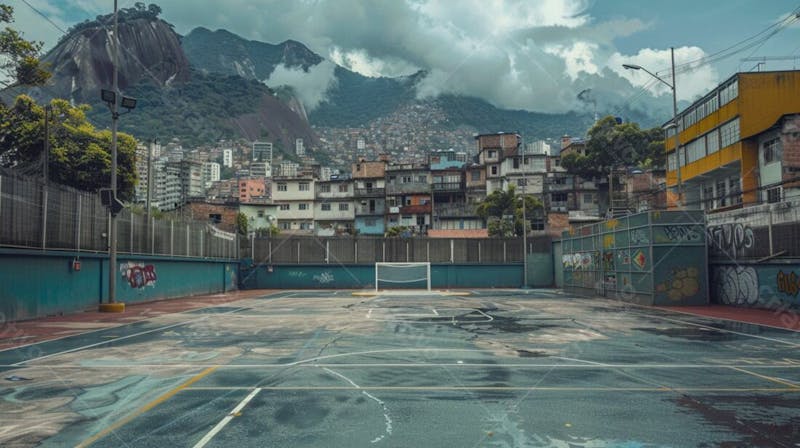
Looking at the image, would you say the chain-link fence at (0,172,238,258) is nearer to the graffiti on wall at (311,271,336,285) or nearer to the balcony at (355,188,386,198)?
the graffiti on wall at (311,271,336,285)

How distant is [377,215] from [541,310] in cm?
6385

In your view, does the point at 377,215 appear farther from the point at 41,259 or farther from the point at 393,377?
the point at 393,377

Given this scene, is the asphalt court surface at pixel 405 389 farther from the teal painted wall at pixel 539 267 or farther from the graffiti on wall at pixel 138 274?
the teal painted wall at pixel 539 267

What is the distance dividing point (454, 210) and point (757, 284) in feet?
195

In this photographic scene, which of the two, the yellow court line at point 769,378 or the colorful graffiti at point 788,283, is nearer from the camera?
the yellow court line at point 769,378

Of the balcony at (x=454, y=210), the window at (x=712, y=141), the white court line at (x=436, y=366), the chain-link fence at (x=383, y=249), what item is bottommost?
the white court line at (x=436, y=366)

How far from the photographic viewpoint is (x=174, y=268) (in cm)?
3634

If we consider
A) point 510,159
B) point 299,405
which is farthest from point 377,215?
point 299,405

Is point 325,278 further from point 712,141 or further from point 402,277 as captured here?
point 712,141

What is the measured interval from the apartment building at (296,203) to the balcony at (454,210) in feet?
72.0

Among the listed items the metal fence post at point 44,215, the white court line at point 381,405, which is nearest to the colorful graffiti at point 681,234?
the white court line at point 381,405

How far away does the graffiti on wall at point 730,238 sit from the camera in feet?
84.5

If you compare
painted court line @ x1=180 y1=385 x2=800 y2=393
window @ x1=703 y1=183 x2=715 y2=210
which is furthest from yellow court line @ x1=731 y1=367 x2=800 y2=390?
window @ x1=703 y1=183 x2=715 y2=210

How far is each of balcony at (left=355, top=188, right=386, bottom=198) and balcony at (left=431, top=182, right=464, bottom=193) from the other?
8407 millimetres
